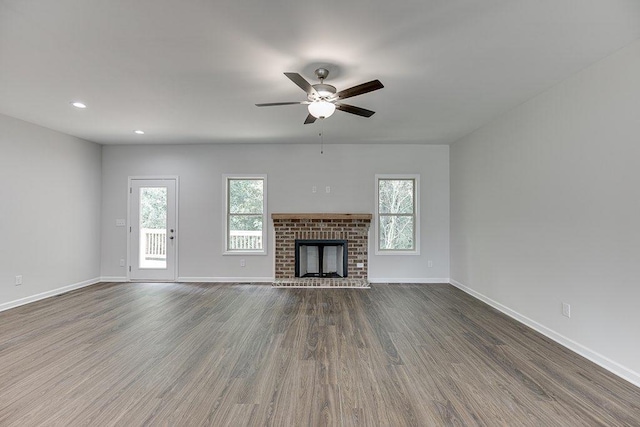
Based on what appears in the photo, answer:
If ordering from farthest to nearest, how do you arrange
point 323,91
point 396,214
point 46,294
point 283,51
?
point 396,214 < point 46,294 < point 323,91 < point 283,51

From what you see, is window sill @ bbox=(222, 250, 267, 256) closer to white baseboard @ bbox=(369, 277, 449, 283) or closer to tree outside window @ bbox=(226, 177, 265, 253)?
tree outside window @ bbox=(226, 177, 265, 253)

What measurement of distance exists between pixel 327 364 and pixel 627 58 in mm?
3449

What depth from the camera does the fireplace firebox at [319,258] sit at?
5.52 m

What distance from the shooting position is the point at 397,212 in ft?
18.3

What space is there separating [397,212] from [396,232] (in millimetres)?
390

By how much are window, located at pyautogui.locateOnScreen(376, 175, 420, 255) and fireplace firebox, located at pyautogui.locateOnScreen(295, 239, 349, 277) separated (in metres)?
0.83

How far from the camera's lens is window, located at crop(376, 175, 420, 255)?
5.56m

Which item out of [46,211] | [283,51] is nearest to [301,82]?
[283,51]

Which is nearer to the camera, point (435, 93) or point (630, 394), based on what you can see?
point (630, 394)

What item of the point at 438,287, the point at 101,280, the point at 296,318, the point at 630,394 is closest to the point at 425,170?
the point at 438,287

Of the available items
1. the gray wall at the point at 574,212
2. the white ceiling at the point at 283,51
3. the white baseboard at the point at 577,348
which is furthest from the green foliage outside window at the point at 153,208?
the white baseboard at the point at 577,348

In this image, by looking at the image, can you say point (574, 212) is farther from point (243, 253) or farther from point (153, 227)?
point (153, 227)

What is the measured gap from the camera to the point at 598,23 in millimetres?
1982

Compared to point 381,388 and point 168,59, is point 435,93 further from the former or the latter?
point 381,388
